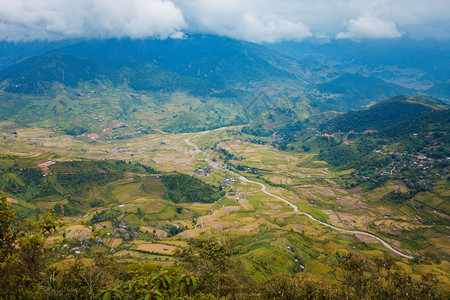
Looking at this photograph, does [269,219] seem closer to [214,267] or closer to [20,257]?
[214,267]

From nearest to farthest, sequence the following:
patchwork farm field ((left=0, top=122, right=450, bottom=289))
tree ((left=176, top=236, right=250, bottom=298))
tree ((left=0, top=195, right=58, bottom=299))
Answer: tree ((left=0, top=195, right=58, bottom=299)) → tree ((left=176, top=236, right=250, bottom=298)) → patchwork farm field ((left=0, top=122, right=450, bottom=289))

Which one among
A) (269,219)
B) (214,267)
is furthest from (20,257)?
(269,219)

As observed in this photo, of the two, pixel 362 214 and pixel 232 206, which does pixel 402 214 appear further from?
pixel 232 206

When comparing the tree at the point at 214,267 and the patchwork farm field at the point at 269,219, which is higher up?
the tree at the point at 214,267

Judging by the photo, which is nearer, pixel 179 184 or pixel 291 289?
pixel 291 289

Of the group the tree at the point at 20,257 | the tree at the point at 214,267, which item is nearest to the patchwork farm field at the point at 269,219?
the tree at the point at 214,267

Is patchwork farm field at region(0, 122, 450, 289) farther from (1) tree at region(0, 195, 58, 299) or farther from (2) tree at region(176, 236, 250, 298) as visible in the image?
(1) tree at region(0, 195, 58, 299)

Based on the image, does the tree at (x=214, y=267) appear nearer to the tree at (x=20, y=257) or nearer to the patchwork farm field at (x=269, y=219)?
the tree at (x=20, y=257)

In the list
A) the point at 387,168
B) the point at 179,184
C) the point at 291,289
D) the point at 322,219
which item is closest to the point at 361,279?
the point at 291,289

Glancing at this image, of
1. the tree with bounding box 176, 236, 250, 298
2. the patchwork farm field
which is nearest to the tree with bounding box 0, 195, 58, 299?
the tree with bounding box 176, 236, 250, 298

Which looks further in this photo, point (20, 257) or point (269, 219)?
point (269, 219)

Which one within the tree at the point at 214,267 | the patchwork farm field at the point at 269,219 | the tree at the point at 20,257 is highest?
the tree at the point at 20,257
